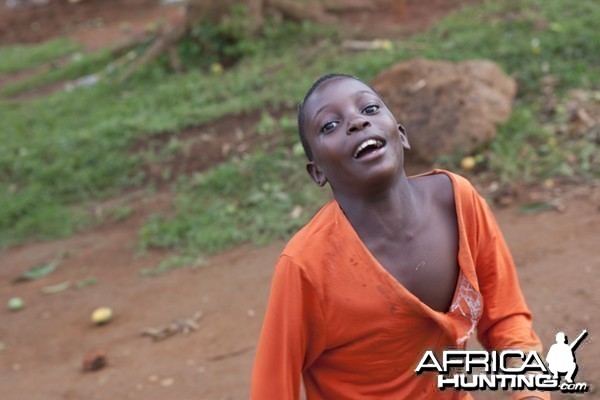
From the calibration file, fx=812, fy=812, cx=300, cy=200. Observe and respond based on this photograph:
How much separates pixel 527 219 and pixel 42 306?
3.10 metres

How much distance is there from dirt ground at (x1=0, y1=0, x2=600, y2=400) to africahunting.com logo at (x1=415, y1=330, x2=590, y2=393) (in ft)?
3.81

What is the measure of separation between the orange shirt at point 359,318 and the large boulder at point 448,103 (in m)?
3.63

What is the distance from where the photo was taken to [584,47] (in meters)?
6.61

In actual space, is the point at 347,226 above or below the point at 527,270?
above

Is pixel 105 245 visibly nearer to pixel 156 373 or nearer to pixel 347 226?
pixel 156 373

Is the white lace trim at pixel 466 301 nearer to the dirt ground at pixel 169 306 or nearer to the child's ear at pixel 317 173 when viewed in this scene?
the child's ear at pixel 317 173

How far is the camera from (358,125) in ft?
5.97

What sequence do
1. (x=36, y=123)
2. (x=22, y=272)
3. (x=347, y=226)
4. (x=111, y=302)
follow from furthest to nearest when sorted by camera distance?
(x=36, y=123)
(x=22, y=272)
(x=111, y=302)
(x=347, y=226)

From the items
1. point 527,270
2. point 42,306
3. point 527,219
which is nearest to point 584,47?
point 527,219

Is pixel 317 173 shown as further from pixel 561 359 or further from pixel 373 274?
pixel 561 359

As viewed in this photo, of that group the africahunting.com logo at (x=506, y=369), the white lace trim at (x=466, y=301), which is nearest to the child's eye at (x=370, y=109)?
the white lace trim at (x=466, y=301)

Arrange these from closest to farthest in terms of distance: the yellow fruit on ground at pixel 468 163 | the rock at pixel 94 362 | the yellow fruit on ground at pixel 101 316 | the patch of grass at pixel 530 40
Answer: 1. the rock at pixel 94 362
2. the yellow fruit on ground at pixel 101 316
3. the yellow fruit on ground at pixel 468 163
4. the patch of grass at pixel 530 40

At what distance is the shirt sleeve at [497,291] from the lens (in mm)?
2004

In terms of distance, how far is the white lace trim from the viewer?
6.41ft
